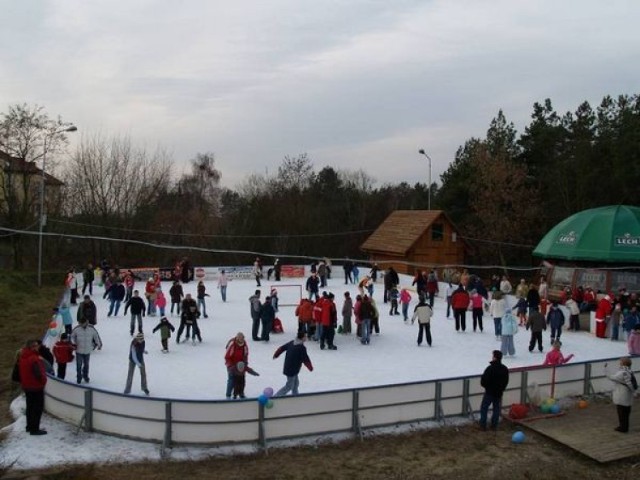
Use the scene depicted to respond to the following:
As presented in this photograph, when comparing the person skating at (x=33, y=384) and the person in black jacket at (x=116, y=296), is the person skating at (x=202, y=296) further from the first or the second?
the person skating at (x=33, y=384)

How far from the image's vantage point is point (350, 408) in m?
10.7

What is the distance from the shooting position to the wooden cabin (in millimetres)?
37406

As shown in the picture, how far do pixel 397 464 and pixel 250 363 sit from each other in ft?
20.8

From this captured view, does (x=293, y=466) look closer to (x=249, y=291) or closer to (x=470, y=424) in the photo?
(x=470, y=424)

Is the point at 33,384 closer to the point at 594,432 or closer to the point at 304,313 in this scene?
the point at 304,313

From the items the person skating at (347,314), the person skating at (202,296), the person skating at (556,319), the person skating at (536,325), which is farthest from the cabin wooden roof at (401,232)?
the person skating at (536,325)

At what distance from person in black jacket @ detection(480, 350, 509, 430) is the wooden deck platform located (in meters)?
0.70

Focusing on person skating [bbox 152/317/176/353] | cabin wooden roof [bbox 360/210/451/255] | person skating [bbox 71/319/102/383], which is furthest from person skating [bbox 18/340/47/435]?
cabin wooden roof [bbox 360/210/451/255]

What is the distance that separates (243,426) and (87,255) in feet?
119

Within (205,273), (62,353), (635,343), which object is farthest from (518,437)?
(205,273)

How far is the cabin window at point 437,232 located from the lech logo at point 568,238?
12.2 metres

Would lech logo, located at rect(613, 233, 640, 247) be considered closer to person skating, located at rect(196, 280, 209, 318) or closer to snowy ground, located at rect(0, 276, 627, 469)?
snowy ground, located at rect(0, 276, 627, 469)

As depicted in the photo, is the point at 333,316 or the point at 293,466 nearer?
the point at 293,466

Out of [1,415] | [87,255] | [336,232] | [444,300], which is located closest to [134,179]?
[87,255]
